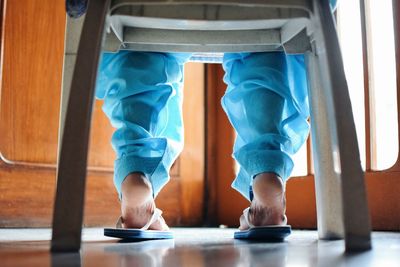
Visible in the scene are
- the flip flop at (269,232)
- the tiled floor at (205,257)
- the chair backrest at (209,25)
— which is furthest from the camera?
the flip flop at (269,232)

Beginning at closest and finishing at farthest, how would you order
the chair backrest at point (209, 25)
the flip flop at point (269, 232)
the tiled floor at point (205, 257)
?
the tiled floor at point (205, 257) → the chair backrest at point (209, 25) → the flip flop at point (269, 232)

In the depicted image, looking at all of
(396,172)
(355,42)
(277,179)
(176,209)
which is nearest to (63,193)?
(277,179)

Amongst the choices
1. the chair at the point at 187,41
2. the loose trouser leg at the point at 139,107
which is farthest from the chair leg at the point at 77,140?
the loose trouser leg at the point at 139,107

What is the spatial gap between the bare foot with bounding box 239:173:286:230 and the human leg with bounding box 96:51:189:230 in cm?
16

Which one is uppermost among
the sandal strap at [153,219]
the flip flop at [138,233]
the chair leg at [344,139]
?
the chair leg at [344,139]

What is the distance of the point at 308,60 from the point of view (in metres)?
0.79

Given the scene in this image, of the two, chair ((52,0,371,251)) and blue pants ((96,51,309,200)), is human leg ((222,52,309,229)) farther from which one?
chair ((52,0,371,251))

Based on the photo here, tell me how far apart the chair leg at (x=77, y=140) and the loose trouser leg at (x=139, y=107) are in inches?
8.6

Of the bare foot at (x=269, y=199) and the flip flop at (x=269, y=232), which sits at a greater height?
the bare foot at (x=269, y=199)

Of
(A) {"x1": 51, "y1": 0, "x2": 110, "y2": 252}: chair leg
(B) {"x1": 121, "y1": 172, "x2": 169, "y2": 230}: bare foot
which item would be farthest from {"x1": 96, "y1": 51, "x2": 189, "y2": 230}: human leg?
(A) {"x1": 51, "y1": 0, "x2": 110, "y2": 252}: chair leg

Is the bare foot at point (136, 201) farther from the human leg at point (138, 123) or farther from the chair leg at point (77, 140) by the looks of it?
the chair leg at point (77, 140)

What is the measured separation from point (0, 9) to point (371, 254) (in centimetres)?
129

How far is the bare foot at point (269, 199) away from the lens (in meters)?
0.77

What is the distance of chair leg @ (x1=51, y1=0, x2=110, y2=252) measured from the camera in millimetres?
560
